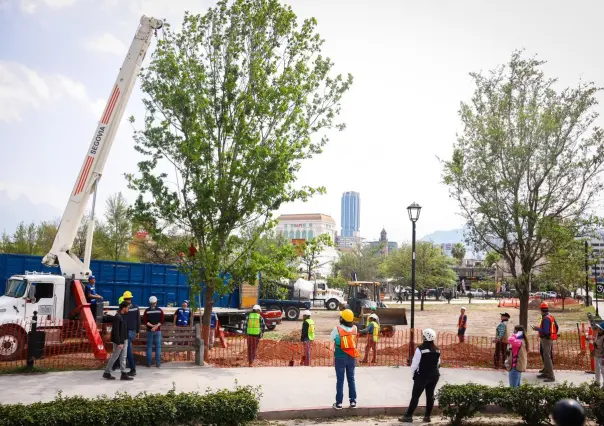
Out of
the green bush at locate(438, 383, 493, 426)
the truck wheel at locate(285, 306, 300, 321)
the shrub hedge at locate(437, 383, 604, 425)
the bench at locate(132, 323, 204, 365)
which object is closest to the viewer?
the shrub hedge at locate(437, 383, 604, 425)

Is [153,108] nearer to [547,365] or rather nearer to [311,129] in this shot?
[311,129]

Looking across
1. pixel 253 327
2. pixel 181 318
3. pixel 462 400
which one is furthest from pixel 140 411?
pixel 181 318

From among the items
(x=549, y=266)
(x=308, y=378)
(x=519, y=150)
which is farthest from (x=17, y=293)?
(x=549, y=266)

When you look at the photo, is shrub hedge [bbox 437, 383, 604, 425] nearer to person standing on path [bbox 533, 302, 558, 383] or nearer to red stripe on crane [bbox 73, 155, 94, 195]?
person standing on path [bbox 533, 302, 558, 383]

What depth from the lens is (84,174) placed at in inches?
610

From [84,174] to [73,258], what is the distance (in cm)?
252

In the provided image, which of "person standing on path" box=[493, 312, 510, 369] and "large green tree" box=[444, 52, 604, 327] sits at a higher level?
"large green tree" box=[444, 52, 604, 327]

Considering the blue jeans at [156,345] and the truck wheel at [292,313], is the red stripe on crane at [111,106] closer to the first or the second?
the blue jeans at [156,345]

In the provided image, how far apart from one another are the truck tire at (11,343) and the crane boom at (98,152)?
7.26 ft

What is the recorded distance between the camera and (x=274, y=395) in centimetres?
1038

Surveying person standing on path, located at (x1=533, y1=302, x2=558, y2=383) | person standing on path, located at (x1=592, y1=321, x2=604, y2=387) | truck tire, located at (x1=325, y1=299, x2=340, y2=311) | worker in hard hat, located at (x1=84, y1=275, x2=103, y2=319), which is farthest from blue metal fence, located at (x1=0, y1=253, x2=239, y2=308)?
truck tire, located at (x1=325, y1=299, x2=340, y2=311)

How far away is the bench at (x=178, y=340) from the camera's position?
12945 millimetres

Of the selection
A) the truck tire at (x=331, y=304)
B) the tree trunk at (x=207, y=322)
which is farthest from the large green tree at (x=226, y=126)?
the truck tire at (x=331, y=304)

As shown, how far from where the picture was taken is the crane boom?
1538 cm
